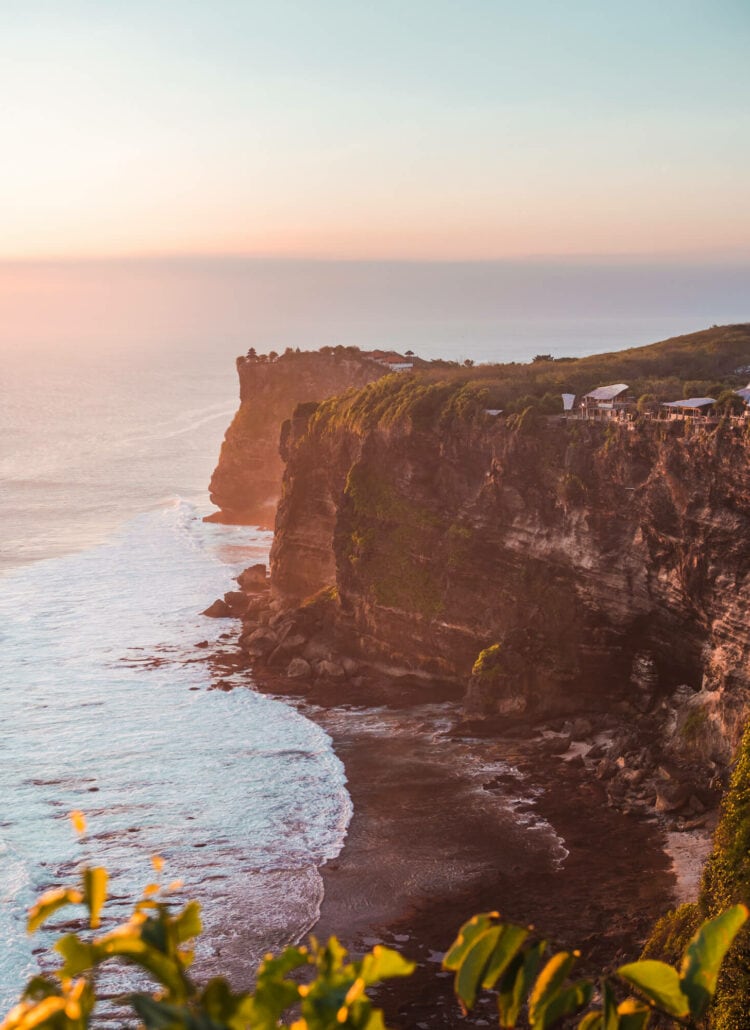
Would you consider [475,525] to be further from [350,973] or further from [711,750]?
[350,973]

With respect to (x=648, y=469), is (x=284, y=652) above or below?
below

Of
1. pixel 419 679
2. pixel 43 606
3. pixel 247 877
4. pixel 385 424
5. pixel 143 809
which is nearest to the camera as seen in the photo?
pixel 247 877

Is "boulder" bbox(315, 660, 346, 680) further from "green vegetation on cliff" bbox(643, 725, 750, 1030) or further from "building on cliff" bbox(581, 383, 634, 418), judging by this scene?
"green vegetation on cliff" bbox(643, 725, 750, 1030)

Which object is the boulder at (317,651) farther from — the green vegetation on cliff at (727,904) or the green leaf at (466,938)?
the green leaf at (466,938)

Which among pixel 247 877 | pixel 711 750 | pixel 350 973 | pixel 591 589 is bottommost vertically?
pixel 247 877

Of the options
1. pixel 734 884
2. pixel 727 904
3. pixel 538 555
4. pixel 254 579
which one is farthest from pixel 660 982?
pixel 254 579

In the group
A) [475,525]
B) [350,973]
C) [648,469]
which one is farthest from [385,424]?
[350,973]

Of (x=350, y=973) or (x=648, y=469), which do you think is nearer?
(x=350, y=973)
